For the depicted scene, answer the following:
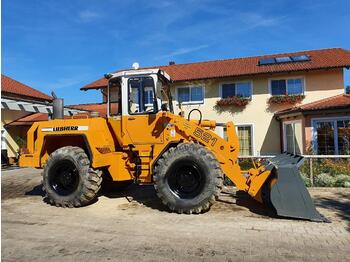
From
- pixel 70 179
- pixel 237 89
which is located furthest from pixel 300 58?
pixel 70 179

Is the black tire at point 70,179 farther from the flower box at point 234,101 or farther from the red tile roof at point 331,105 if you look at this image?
the flower box at point 234,101

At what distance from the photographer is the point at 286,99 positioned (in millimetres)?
19203

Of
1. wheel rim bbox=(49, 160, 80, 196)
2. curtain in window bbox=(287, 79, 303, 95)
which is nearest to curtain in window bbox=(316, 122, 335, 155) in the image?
curtain in window bbox=(287, 79, 303, 95)

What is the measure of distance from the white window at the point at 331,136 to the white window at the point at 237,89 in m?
4.49

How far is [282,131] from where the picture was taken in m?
19.5

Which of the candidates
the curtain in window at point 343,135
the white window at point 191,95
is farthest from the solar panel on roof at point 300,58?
the white window at point 191,95

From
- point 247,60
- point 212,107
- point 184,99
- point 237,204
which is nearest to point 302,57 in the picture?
point 247,60

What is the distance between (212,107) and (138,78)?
42.5 ft

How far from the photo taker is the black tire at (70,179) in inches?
305

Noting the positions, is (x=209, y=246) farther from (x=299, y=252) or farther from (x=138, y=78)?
(x=138, y=78)

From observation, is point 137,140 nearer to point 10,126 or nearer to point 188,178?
point 188,178

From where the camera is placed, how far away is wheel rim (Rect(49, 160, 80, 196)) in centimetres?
809

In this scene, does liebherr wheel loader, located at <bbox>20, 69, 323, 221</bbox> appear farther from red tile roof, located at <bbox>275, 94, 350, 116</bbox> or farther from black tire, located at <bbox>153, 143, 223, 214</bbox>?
red tile roof, located at <bbox>275, 94, 350, 116</bbox>

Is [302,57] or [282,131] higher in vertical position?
[302,57]
